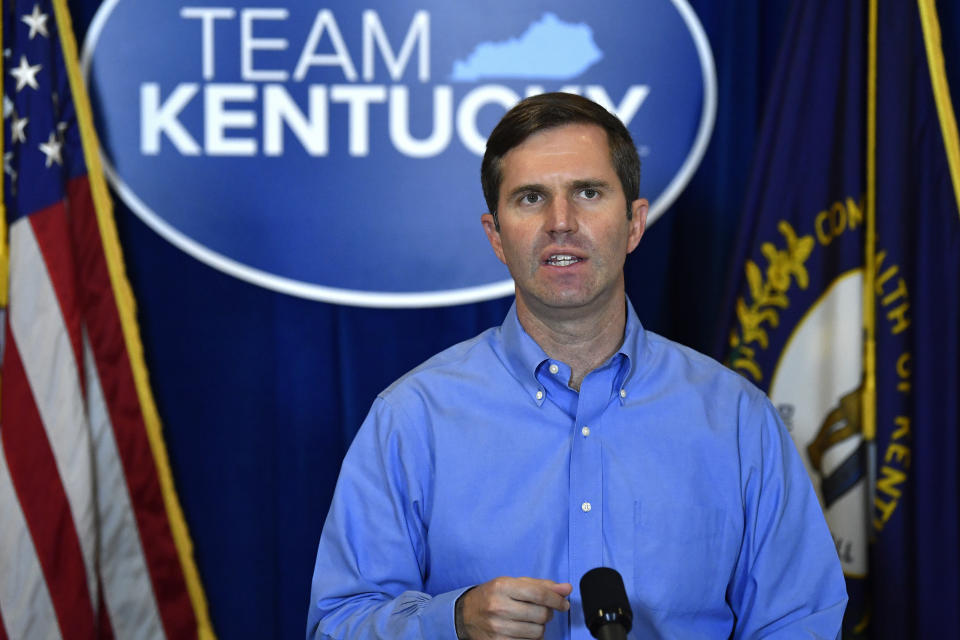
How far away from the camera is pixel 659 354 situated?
1769mm

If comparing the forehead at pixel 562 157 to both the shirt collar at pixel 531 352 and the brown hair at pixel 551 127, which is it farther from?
the shirt collar at pixel 531 352

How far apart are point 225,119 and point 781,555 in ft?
5.62

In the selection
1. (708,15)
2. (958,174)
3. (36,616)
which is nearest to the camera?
(958,174)

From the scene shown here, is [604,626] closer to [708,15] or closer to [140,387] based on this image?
[140,387]

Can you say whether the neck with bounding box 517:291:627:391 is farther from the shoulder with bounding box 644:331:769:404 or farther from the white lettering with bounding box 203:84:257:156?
the white lettering with bounding box 203:84:257:156

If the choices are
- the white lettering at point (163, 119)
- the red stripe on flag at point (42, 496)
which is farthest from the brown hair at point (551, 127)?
the red stripe on flag at point (42, 496)

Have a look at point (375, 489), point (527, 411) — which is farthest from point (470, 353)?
point (375, 489)

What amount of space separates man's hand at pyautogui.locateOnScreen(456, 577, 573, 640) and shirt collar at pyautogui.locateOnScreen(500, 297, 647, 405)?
1.38 feet

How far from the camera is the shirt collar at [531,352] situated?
1.70 m

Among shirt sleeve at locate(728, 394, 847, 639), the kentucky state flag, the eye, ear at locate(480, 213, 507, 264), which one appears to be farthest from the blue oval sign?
shirt sleeve at locate(728, 394, 847, 639)

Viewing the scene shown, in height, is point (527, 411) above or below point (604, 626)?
above

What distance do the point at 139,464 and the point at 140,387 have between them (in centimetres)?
19

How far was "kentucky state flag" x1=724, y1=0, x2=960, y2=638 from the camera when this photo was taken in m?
2.23

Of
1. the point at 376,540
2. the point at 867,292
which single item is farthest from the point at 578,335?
the point at 867,292
